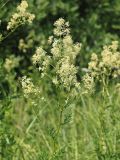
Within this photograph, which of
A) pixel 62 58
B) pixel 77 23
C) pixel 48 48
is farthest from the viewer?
pixel 77 23

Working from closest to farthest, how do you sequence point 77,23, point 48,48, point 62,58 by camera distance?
1. point 62,58
2. point 48,48
3. point 77,23

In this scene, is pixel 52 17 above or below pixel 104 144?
above

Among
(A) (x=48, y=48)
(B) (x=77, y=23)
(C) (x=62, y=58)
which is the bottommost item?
(C) (x=62, y=58)

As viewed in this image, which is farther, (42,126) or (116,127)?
(42,126)

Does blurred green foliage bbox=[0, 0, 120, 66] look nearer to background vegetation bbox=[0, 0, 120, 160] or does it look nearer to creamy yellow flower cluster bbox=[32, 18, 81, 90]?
background vegetation bbox=[0, 0, 120, 160]

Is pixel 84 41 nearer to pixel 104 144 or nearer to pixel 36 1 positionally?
pixel 36 1

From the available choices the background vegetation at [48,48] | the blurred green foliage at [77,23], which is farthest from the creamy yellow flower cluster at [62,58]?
the blurred green foliage at [77,23]

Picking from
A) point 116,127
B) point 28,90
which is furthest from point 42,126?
point 28,90

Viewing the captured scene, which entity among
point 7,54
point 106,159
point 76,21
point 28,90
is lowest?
point 106,159

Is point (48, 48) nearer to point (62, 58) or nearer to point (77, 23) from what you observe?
point (77, 23)

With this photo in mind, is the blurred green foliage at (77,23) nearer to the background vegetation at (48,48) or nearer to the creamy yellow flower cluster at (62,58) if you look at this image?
the background vegetation at (48,48)

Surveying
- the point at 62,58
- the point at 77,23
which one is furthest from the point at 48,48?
the point at 62,58

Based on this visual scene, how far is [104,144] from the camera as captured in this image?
445 cm

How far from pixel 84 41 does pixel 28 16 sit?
361 centimetres
